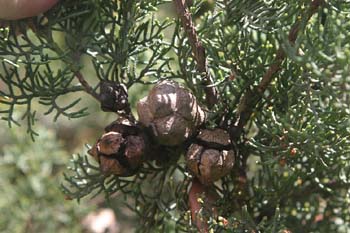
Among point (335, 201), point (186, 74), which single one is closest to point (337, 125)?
point (186, 74)

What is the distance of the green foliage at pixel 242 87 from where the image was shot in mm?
915

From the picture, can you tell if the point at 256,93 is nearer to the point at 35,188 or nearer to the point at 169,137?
the point at 169,137

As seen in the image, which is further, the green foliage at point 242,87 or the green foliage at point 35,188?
the green foliage at point 35,188

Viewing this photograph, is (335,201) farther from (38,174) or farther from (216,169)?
(38,174)

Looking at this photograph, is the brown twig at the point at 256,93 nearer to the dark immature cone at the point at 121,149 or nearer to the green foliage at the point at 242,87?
the green foliage at the point at 242,87

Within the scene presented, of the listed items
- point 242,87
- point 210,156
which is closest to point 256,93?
point 242,87

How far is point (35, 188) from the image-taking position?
5.84 ft

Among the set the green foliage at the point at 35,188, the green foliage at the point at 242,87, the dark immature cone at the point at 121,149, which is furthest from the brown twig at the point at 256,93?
the green foliage at the point at 35,188

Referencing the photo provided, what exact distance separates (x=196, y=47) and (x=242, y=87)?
10 centimetres

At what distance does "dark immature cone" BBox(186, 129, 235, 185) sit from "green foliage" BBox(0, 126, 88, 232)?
0.82m

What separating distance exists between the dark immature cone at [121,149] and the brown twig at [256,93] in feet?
0.53

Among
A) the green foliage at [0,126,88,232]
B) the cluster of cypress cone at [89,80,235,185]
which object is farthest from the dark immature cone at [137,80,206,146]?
the green foliage at [0,126,88,232]

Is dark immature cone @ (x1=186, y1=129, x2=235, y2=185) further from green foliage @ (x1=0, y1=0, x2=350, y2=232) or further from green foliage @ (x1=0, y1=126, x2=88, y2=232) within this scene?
green foliage @ (x1=0, y1=126, x2=88, y2=232)

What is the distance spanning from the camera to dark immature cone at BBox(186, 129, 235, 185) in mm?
966
